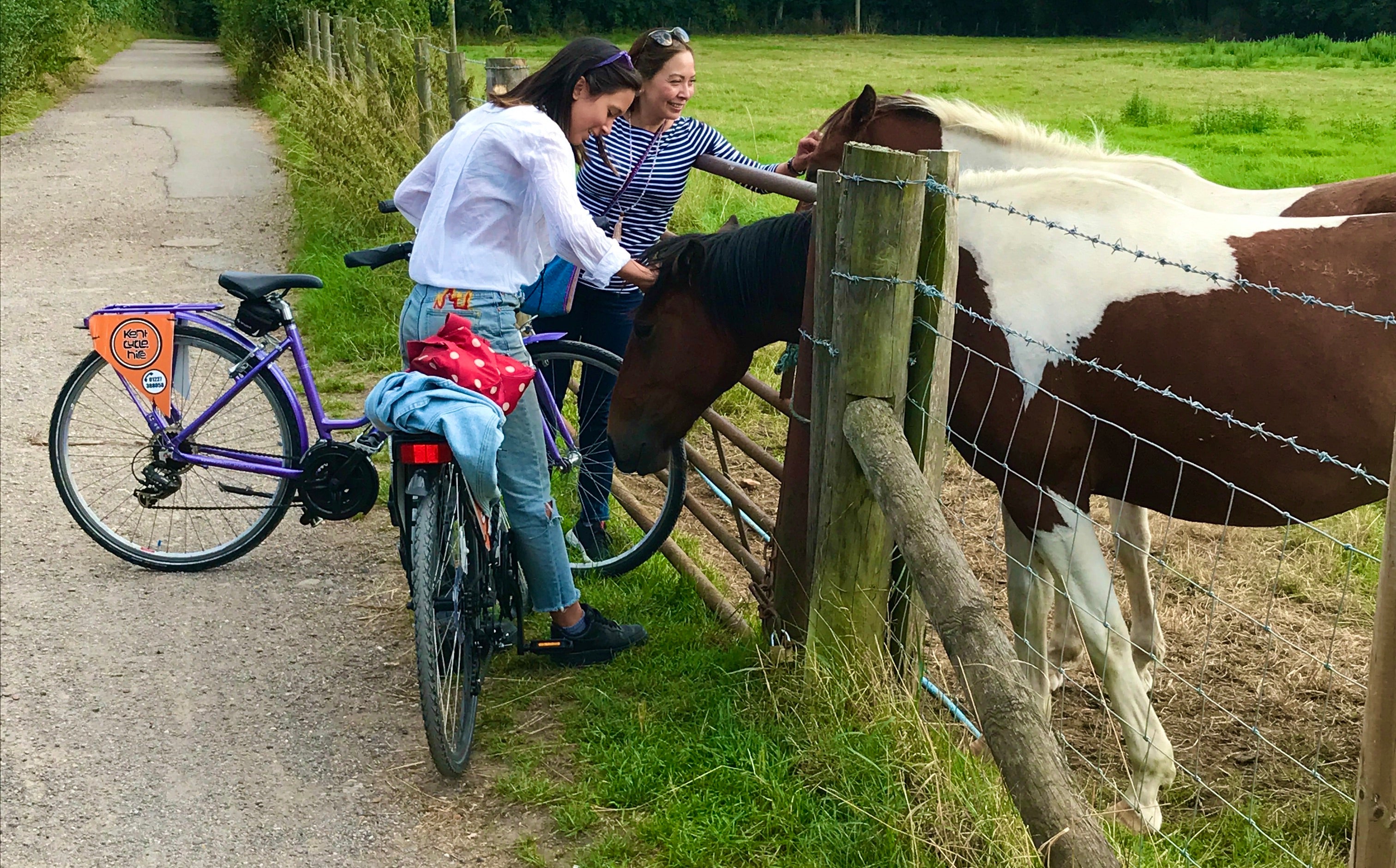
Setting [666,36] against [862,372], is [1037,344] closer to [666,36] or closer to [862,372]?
[862,372]

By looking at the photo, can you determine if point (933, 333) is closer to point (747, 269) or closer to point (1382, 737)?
point (747, 269)

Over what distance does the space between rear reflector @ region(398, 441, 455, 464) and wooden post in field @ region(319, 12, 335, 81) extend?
10469 mm

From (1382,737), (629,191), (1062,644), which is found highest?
(629,191)

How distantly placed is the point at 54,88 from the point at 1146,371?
904 inches

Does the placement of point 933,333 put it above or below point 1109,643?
above

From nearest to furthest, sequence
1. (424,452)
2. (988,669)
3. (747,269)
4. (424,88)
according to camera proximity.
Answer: (988,669) < (424,452) < (747,269) < (424,88)

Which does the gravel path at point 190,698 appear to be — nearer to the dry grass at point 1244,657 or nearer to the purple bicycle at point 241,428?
the purple bicycle at point 241,428

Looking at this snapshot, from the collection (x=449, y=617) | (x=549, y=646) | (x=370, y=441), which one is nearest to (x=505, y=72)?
(x=370, y=441)

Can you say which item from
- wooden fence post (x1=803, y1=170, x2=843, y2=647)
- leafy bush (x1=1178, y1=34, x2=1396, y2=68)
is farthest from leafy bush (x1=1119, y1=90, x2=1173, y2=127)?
wooden fence post (x1=803, y1=170, x2=843, y2=647)

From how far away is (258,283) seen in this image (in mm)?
4105

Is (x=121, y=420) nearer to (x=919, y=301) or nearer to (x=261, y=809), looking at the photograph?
(x=261, y=809)

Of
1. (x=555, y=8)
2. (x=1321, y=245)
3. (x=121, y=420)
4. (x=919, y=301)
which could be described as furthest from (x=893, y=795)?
(x=555, y=8)

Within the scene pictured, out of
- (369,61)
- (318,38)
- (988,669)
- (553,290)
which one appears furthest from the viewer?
(318,38)

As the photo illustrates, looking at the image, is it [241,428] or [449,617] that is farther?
[241,428]
